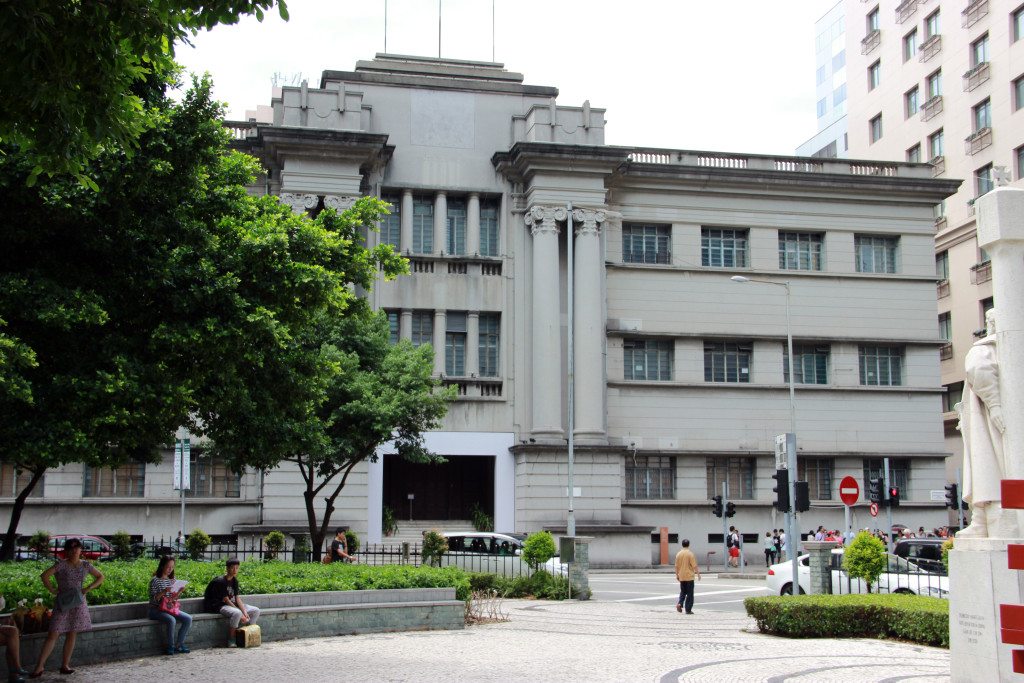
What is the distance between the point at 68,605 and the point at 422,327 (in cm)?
2584

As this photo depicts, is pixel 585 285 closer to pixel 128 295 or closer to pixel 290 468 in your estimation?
pixel 290 468

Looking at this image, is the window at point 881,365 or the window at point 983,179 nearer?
the window at point 881,365

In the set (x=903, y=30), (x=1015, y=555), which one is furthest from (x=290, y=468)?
(x=903, y=30)

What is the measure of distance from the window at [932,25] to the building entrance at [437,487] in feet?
99.8

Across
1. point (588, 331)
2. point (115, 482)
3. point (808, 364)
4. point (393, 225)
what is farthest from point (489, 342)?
point (115, 482)

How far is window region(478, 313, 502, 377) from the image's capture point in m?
37.0

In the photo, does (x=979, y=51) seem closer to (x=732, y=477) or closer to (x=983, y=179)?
(x=983, y=179)

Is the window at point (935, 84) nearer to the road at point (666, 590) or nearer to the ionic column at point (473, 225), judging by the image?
the ionic column at point (473, 225)

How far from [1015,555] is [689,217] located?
32.6 m

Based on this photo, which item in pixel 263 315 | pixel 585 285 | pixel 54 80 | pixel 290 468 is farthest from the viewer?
pixel 585 285

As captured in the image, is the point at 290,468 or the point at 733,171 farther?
the point at 733,171

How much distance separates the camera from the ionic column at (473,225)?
37.1 metres

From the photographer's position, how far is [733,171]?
1527 inches

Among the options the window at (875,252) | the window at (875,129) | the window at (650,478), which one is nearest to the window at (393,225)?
the window at (650,478)
